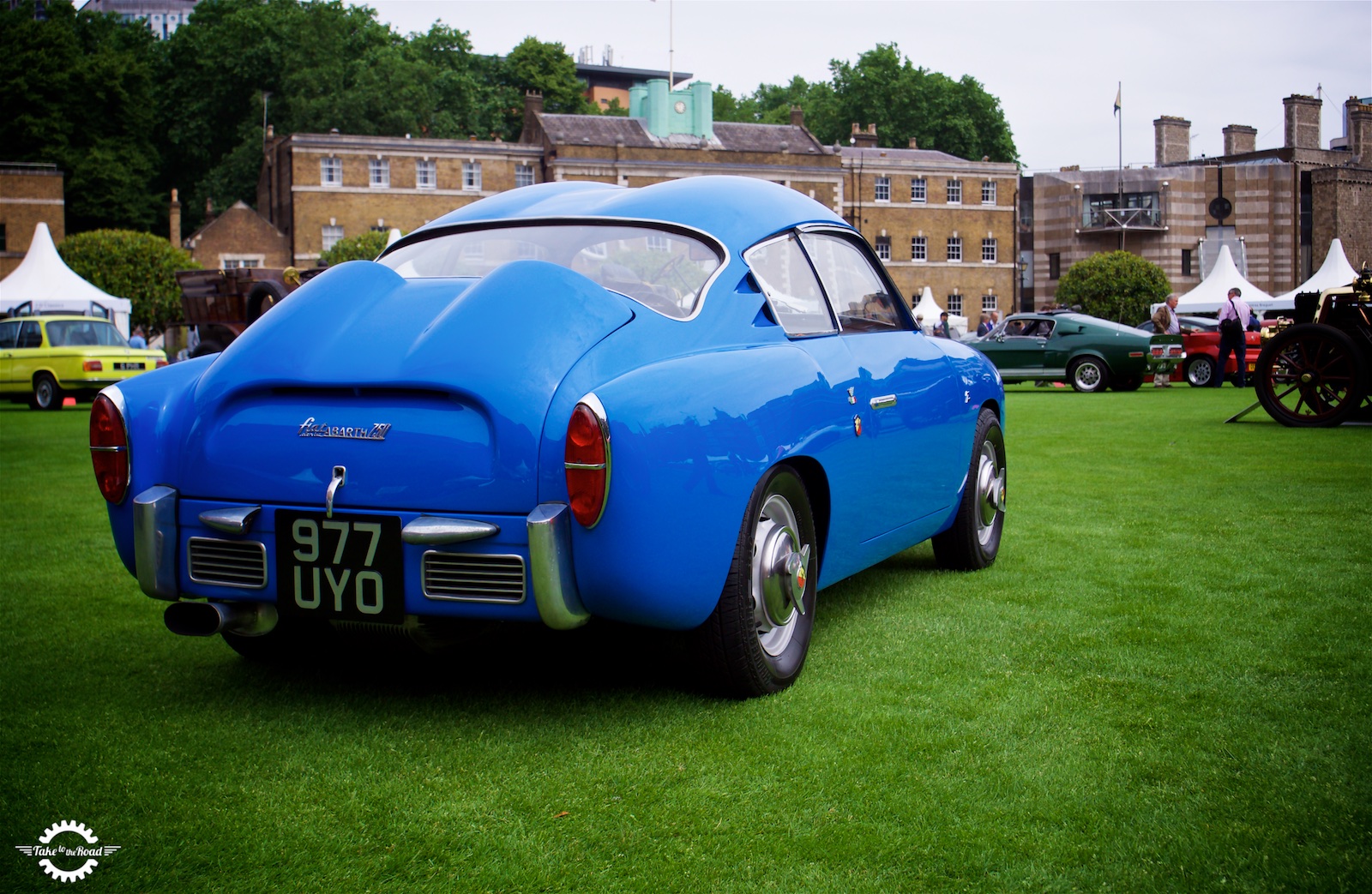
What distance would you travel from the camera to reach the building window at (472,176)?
64.4m

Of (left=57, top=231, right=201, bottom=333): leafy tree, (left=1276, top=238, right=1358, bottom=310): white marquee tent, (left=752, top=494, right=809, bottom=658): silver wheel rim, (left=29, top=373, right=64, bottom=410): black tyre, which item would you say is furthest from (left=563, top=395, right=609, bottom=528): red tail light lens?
(left=57, top=231, right=201, bottom=333): leafy tree

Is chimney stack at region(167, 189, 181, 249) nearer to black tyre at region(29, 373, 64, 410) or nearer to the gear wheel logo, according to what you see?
black tyre at region(29, 373, 64, 410)

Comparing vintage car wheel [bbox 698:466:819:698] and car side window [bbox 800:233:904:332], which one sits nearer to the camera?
vintage car wheel [bbox 698:466:819:698]

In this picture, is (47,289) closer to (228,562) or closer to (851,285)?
(851,285)

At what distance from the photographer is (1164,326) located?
23.8m

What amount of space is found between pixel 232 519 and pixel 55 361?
72.0ft

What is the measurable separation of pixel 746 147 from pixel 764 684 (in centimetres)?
6665

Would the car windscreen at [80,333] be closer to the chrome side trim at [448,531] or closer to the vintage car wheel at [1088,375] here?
the vintage car wheel at [1088,375]

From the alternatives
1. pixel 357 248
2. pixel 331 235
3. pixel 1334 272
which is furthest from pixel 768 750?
pixel 331 235

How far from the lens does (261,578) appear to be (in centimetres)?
337

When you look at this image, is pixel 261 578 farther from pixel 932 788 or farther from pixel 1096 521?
pixel 1096 521

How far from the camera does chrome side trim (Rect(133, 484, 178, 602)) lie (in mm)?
3434

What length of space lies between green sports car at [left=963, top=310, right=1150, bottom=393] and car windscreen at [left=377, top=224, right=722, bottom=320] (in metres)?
18.2

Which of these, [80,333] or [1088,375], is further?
[80,333]
